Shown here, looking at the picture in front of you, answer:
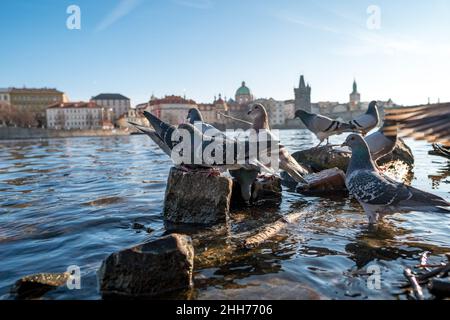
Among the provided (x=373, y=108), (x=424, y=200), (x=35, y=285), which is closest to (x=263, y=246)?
(x=424, y=200)

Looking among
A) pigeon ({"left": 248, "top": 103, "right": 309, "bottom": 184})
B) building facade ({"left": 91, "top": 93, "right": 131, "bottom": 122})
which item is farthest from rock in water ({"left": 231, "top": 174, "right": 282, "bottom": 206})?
Answer: building facade ({"left": 91, "top": 93, "right": 131, "bottom": 122})

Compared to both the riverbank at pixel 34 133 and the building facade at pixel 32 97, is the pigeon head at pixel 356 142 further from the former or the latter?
the building facade at pixel 32 97

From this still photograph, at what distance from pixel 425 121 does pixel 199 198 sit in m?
3.94

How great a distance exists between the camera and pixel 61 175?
15039 millimetres

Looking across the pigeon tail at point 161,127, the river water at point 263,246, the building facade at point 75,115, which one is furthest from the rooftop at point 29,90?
the pigeon tail at point 161,127

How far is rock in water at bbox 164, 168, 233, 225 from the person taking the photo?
22.5 ft

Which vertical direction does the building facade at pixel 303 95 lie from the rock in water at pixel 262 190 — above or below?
above

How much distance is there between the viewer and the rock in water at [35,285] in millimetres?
3838

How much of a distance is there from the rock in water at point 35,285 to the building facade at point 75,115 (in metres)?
139

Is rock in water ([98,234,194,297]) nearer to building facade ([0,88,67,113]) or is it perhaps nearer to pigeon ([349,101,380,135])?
pigeon ([349,101,380,135])

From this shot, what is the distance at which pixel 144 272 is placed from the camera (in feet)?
12.6

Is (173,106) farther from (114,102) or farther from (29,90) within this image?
(29,90)
